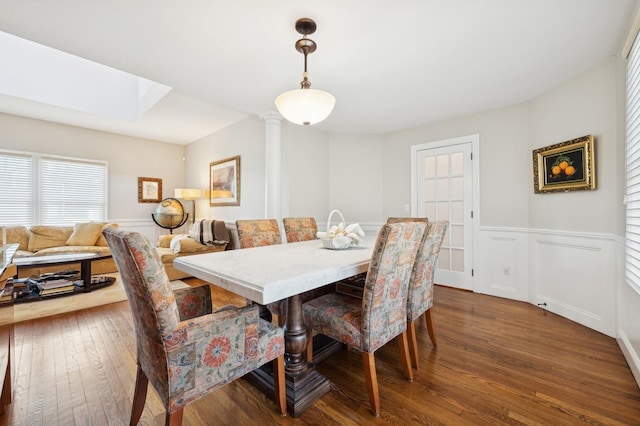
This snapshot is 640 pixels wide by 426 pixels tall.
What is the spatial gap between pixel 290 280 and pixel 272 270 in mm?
193

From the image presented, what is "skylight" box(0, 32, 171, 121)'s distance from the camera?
3.38m

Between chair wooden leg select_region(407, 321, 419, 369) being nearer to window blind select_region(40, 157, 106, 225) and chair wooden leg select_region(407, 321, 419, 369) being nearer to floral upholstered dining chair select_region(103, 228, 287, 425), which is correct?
floral upholstered dining chair select_region(103, 228, 287, 425)

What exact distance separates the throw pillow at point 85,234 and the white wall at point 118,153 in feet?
2.34

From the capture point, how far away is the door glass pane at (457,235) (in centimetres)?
358

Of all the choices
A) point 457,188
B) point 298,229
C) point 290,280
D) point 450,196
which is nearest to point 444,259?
point 450,196

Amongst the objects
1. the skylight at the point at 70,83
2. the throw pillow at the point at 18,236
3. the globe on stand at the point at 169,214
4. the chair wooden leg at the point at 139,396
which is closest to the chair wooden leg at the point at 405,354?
the chair wooden leg at the point at 139,396

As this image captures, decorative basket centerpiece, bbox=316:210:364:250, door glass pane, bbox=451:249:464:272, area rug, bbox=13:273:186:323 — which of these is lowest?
area rug, bbox=13:273:186:323

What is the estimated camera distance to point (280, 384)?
1.34 m

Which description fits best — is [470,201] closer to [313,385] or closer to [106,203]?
[313,385]

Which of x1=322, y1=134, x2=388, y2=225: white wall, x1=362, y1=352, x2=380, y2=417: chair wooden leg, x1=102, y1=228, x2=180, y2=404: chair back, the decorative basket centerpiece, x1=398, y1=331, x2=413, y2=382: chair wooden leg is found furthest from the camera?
x1=322, y1=134, x2=388, y2=225: white wall

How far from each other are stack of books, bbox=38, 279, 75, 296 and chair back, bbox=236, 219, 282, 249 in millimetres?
2570

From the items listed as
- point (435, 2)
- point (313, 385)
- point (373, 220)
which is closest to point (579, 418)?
point (313, 385)

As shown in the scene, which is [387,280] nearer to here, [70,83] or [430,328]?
[430,328]

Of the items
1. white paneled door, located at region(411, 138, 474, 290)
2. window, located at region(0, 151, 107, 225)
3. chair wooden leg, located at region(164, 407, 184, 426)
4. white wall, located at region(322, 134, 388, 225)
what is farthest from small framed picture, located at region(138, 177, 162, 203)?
chair wooden leg, located at region(164, 407, 184, 426)
